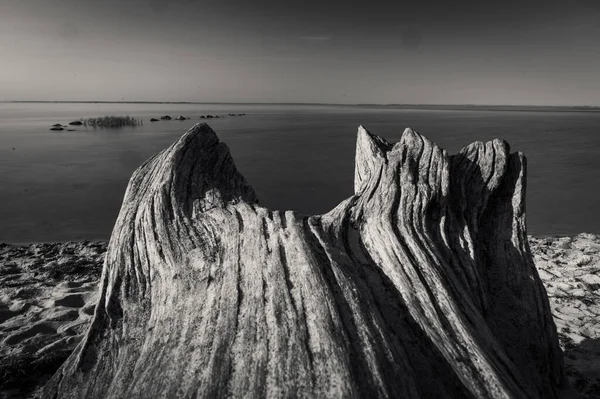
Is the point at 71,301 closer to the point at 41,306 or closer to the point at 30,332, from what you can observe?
the point at 41,306

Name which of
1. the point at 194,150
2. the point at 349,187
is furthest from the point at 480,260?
the point at 349,187

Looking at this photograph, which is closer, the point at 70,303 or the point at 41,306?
the point at 41,306

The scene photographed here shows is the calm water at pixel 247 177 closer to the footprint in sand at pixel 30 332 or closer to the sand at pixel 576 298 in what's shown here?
the sand at pixel 576 298

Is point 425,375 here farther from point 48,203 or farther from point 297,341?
point 48,203

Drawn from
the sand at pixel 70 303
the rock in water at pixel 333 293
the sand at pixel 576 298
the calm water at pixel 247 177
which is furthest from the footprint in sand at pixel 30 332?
the sand at pixel 576 298

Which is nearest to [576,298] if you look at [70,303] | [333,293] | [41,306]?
[333,293]
